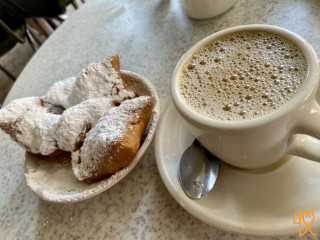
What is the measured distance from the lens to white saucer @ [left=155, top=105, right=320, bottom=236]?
424 millimetres

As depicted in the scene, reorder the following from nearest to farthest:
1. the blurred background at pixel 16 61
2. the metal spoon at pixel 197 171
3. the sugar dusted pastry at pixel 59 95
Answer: the metal spoon at pixel 197 171
the sugar dusted pastry at pixel 59 95
the blurred background at pixel 16 61

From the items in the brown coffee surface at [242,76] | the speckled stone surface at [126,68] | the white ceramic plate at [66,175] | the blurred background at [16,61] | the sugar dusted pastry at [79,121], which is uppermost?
the brown coffee surface at [242,76]

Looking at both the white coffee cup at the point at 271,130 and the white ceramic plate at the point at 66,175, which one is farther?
the white ceramic plate at the point at 66,175

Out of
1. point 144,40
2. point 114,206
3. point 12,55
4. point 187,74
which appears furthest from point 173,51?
point 12,55

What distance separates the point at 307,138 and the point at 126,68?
625 mm

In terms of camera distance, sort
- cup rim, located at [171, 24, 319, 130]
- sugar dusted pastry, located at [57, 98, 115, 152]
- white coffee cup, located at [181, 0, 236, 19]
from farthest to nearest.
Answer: white coffee cup, located at [181, 0, 236, 19] → sugar dusted pastry, located at [57, 98, 115, 152] → cup rim, located at [171, 24, 319, 130]

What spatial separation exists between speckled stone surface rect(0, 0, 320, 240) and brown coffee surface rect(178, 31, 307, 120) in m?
0.21

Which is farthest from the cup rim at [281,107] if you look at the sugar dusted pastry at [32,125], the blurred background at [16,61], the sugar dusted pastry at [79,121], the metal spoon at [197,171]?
the blurred background at [16,61]

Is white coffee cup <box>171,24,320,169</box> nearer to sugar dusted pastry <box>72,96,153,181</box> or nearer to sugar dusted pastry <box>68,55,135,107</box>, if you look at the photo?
sugar dusted pastry <box>72,96,153,181</box>

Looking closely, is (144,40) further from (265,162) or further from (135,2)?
(265,162)

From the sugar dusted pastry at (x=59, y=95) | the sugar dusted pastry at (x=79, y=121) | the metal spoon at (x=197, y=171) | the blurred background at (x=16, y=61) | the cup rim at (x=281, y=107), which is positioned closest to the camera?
Result: the cup rim at (x=281, y=107)

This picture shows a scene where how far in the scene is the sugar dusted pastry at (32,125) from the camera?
68cm

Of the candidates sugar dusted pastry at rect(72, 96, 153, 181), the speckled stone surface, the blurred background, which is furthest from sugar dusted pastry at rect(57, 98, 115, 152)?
the blurred background

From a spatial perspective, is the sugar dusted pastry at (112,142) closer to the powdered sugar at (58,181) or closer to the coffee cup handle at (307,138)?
the powdered sugar at (58,181)
